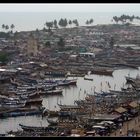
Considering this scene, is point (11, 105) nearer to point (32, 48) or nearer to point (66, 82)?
point (66, 82)

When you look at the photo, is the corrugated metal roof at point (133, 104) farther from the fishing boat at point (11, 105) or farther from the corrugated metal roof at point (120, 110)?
the fishing boat at point (11, 105)

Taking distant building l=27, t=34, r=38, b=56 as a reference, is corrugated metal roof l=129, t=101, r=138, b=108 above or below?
below

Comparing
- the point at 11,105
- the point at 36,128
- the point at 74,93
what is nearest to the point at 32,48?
the point at 74,93

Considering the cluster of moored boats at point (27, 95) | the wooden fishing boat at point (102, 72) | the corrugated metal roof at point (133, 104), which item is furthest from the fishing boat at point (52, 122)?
the wooden fishing boat at point (102, 72)

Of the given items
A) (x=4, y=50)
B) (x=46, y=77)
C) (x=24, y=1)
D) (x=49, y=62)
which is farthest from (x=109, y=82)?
(x=24, y=1)

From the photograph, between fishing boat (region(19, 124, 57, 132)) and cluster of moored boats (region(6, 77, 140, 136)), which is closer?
cluster of moored boats (region(6, 77, 140, 136))

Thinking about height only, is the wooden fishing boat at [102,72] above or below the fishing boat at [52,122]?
above

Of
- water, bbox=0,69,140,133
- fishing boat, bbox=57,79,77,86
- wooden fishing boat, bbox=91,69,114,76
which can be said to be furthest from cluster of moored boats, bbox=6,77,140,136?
wooden fishing boat, bbox=91,69,114,76

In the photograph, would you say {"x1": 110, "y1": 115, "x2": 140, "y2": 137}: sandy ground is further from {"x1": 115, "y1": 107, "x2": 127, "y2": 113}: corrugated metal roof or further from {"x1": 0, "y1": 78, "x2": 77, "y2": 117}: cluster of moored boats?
{"x1": 0, "y1": 78, "x2": 77, "y2": 117}: cluster of moored boats

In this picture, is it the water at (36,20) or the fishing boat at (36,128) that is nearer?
the fishing boat at (36,128)
